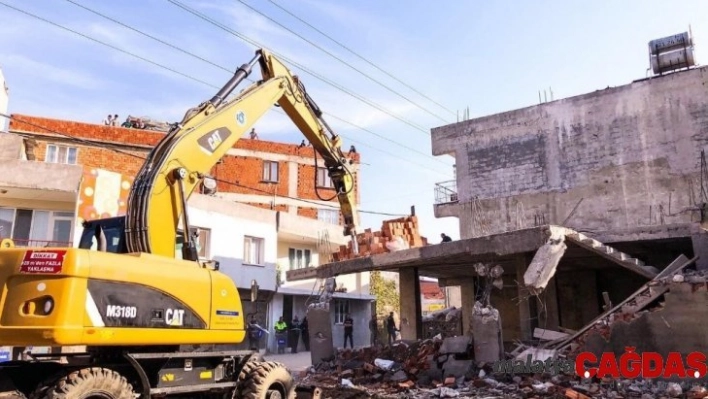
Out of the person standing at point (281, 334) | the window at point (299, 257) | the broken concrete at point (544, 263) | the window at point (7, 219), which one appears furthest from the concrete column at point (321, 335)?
the window at point (299, 257)

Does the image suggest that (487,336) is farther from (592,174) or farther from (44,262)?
(592,174)

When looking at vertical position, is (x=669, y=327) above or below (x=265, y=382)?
above

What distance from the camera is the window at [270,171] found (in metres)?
38.5

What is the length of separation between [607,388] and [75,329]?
29.4 feet

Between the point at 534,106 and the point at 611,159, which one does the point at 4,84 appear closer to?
the point at 534,106

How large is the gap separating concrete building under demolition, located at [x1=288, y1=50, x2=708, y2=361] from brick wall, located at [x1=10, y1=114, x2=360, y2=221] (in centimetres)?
958

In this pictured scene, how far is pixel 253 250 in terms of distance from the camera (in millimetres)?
27688

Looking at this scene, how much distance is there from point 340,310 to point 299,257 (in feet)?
13.3

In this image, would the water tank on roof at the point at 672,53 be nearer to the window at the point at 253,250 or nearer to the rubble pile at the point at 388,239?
the rubble pile at the point at 388,239

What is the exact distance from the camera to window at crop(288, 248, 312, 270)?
31.0m

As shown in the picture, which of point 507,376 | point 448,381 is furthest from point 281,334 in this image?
point 507,376

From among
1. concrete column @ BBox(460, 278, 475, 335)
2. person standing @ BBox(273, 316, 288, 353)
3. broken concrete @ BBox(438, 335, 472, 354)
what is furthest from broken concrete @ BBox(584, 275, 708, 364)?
person standing @ BBox(273, 316, 288, 353)

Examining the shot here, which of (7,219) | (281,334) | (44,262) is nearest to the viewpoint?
(44,262)

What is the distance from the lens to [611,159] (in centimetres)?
2142
